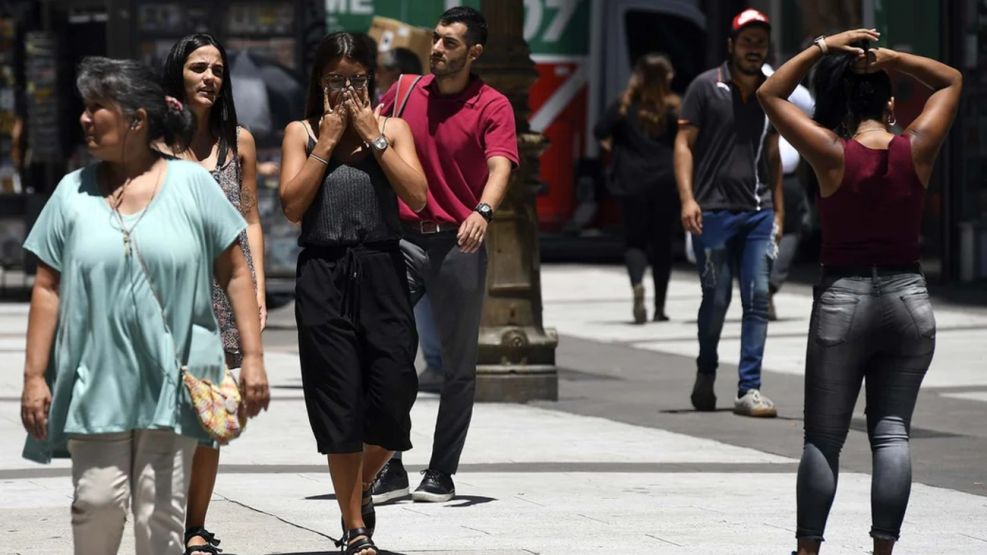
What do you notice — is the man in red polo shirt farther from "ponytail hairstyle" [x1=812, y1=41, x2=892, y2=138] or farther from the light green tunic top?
the light green tunic top

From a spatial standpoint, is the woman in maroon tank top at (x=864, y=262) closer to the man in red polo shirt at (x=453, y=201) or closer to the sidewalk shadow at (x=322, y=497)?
the man in red polo shirt at (x=453, y=201)

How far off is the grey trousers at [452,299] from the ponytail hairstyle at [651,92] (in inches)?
298

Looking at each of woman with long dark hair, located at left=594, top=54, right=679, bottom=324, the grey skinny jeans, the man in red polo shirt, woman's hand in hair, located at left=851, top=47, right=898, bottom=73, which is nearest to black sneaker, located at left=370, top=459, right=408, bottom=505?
the man in red polo shirt

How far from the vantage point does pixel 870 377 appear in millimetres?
6203

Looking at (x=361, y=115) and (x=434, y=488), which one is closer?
(x=361, y=115)

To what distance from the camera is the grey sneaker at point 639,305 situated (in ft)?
52.1

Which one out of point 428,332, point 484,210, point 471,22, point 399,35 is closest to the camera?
point 484,210

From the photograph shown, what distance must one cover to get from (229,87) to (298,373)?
5.88 m

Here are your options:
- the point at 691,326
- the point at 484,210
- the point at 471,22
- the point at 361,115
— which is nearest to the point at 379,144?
the point at 361,115

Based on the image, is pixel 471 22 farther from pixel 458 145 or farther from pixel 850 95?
pixel 850 95

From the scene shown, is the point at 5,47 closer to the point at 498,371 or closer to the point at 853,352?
the point at 498,371

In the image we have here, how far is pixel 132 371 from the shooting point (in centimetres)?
512

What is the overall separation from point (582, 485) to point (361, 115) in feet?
7.01

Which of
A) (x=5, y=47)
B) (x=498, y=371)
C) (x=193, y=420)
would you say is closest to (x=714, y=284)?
(x=498, y=371)
